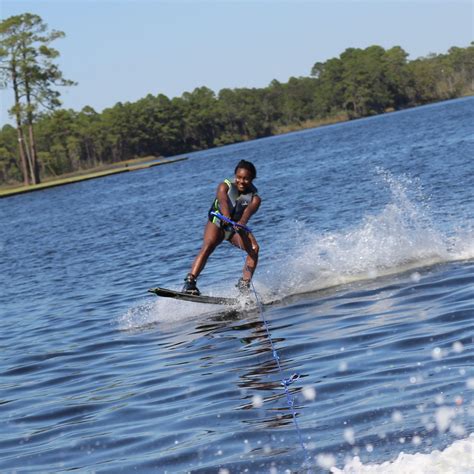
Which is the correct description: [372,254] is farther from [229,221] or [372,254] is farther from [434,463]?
[434,463]

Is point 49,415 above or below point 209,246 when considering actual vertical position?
below

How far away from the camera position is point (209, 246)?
11.9 meters

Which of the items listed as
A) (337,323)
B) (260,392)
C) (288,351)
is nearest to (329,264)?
(337,323)

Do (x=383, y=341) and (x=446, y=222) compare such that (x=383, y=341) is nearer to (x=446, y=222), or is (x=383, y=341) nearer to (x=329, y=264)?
(x=329, y=264)

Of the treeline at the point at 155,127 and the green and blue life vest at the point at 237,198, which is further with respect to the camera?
the treeline at the point at 155,127

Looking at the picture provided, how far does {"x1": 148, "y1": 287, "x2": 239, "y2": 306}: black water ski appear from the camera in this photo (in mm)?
11470

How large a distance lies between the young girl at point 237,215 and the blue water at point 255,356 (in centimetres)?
55

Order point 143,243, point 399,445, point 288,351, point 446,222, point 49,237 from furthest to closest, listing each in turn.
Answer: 1. point 49,237
2. point 143,243
3. point 446,222
4. point 288,351
5. point 399,445

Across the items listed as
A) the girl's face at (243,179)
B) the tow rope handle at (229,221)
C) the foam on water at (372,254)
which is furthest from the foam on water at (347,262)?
the girl's face at (243,179)

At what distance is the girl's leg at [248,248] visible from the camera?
459 inches

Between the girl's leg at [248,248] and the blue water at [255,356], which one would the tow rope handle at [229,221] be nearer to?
the girl's leg at [248,248]

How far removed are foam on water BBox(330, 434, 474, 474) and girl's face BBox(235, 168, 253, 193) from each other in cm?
627

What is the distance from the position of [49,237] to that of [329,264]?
2047 cm

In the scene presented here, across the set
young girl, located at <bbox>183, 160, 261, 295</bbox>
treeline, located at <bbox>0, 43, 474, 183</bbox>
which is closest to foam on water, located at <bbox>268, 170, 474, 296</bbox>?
young girl, located at <bbox>183, 160, 261, 295</bbox>
